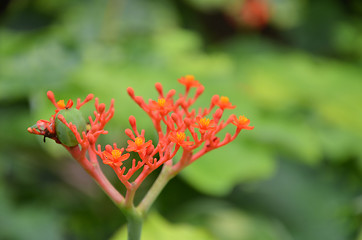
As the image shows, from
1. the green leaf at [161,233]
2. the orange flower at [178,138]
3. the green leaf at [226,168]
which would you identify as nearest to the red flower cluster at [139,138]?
the orange flower at [178,138]

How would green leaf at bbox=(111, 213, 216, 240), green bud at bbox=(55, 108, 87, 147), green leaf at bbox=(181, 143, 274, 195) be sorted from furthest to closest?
green leaf at bbox=(181, 143, 274, 195), green leaf at bbox=(111, 213, 216, 240), green bud at bbox=(55, 108, 87, 147)

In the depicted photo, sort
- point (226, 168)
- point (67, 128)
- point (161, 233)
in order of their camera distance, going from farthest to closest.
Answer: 1. point (226, 168)
2. point (161, 233)
3. point (67, 128)

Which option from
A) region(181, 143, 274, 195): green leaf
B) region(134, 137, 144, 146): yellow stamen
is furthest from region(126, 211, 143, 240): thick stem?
region(181, 143, 274, 195): green leaf

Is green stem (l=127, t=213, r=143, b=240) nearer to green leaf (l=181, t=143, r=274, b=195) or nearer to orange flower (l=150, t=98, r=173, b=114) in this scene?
orange flower (l=150, t=98, r=173, b=114)

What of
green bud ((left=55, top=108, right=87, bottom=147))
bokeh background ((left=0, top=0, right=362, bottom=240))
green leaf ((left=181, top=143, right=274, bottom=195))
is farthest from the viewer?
bokeh background ((left=0, top=0, right=362, bottom=240))

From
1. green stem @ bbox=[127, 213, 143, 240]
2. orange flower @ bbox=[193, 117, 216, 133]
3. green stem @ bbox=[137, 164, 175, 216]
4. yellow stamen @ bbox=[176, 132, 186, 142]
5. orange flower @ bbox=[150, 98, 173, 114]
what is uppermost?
orange flower @ bbox=[193, 117, 216, 133]

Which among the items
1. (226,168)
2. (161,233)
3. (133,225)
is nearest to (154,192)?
(133,225)

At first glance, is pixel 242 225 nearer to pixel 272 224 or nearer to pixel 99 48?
pixel 272 224

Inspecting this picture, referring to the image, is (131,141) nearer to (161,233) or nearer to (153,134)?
(161,233)
